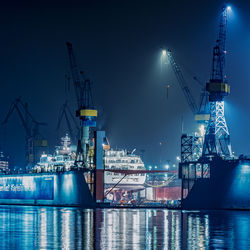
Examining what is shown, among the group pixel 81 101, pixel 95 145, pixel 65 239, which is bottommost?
pixel 65 239

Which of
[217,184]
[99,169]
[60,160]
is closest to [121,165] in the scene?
[60,160]

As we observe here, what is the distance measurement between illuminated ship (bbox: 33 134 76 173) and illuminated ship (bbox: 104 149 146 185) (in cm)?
933

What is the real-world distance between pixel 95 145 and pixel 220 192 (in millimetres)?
32600

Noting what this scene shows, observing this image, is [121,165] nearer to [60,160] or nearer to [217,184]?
[60,160]

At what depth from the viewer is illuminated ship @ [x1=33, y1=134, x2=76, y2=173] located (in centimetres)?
15088

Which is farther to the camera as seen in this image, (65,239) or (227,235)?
(227,235)

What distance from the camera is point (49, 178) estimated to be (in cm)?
14388

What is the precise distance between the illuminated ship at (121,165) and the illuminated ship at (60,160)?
9.33 metres

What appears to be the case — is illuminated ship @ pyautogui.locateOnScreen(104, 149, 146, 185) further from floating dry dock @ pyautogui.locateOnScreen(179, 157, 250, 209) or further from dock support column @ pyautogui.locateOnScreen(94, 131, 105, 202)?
floating dry dock @ pyautogui.locateOnScreen(179, 157, 250, 209)

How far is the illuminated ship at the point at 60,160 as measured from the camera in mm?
150875

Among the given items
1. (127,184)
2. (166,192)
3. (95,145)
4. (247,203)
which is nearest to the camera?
(247,203)

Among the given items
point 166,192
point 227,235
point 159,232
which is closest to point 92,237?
point 159,232

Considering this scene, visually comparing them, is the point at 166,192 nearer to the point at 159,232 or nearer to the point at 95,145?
the point at 95,145

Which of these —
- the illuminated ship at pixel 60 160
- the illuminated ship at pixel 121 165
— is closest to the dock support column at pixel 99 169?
the illuminated ship at pixel 60 160
